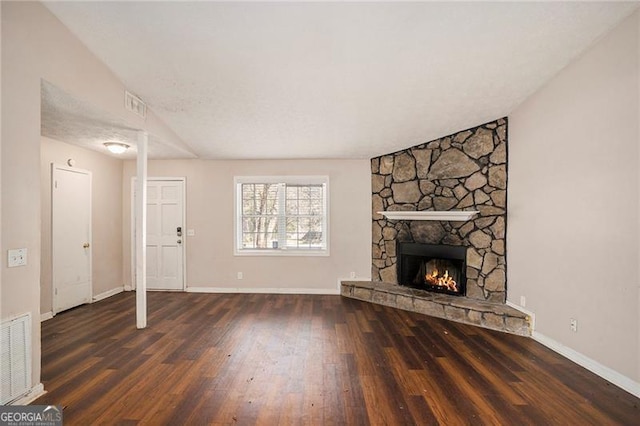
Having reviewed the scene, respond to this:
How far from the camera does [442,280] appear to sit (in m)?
4.32

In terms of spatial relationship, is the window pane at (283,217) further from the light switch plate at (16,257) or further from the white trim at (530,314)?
the light switch plate at (16,257)


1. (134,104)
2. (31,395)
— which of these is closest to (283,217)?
(134,104)

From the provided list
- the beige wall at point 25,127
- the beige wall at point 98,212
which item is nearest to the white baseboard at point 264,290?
the beige wall at point 98,212

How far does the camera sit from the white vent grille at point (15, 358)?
1902 millimetres

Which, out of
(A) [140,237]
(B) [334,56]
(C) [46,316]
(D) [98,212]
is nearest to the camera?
(B) [334,56]

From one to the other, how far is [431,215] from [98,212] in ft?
17.3

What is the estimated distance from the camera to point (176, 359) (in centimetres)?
273

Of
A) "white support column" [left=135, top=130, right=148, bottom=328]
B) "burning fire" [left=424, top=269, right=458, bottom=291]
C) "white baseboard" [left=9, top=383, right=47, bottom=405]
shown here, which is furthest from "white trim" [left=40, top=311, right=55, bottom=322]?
"burning fire" [left=424, top=269, right=458, bottom=291]

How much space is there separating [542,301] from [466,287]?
100 centimetres

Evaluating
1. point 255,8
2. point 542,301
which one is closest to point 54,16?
point 255,8

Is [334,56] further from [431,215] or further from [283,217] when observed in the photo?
[283,217]

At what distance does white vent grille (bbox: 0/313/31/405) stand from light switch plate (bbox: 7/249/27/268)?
1.22 ft

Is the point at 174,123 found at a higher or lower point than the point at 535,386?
higher

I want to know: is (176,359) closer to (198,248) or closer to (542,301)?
(198,248)
